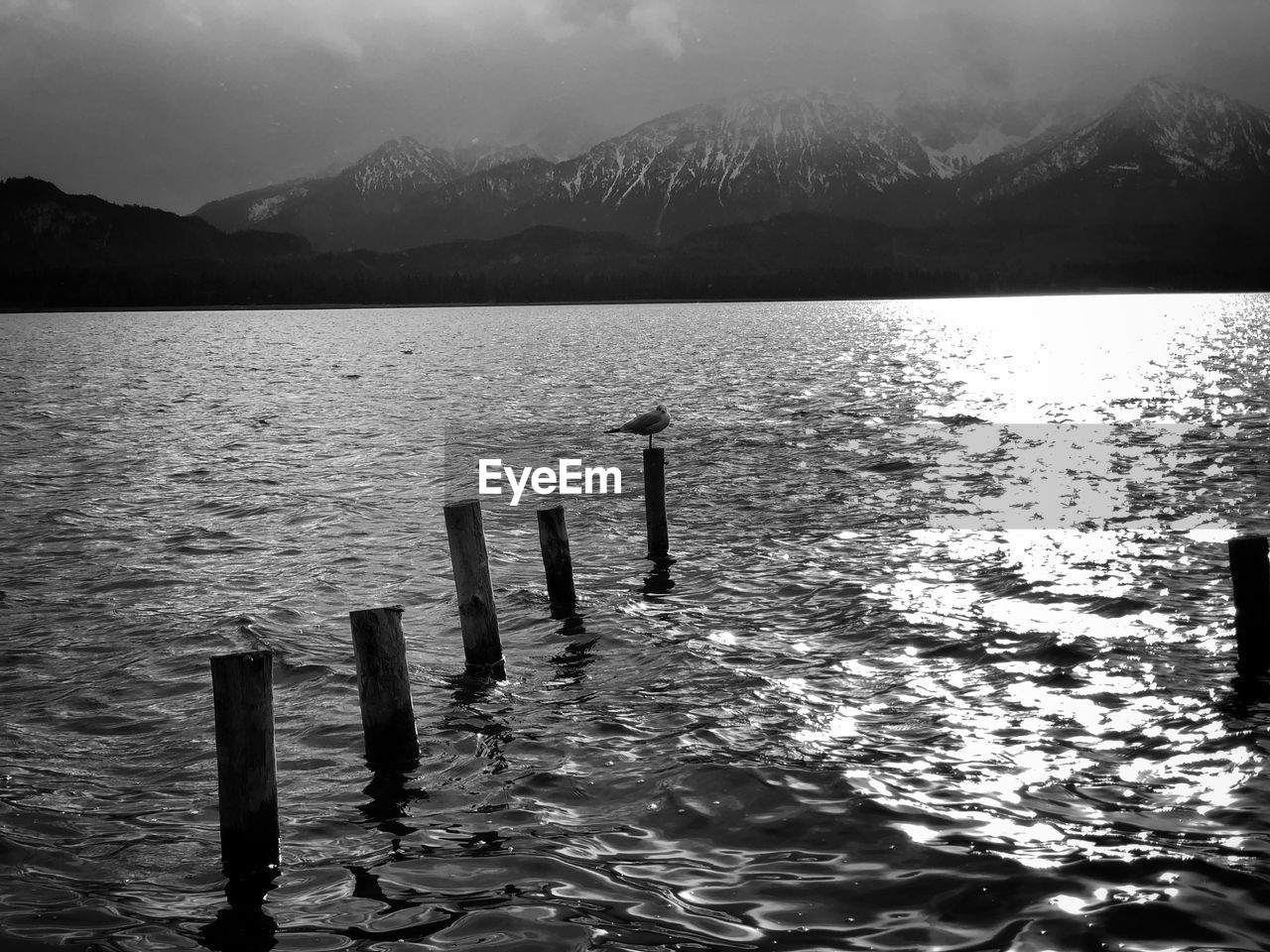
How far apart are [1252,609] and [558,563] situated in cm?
995

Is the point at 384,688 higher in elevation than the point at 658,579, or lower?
higher

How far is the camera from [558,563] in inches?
699

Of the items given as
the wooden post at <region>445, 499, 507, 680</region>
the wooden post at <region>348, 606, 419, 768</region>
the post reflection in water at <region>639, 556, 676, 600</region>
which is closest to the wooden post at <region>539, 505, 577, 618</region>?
the post reflection in water at <region>639, 556, 676, 600</region>

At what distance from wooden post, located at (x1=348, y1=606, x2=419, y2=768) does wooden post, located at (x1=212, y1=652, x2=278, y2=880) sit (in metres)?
1.98

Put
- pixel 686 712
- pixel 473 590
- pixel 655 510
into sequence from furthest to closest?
pixel 655 510
pixel 473 590
pixel 686 712

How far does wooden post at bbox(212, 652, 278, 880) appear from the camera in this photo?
29.1ft

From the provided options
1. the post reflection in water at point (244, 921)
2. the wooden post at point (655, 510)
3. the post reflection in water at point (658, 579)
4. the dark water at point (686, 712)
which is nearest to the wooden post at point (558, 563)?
the dark water at point (686, 712)

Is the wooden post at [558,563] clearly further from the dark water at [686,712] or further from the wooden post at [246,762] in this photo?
the wooden post at [246,762]

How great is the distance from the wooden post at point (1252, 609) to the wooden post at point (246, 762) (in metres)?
11.4

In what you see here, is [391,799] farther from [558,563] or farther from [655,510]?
[655,510]

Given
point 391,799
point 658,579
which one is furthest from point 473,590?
point 658,579

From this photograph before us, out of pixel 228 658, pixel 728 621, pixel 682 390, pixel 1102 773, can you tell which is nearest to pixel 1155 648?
pixel 1102 773

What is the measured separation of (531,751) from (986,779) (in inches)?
189

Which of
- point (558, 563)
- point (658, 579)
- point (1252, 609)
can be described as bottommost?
point (658, 579)
